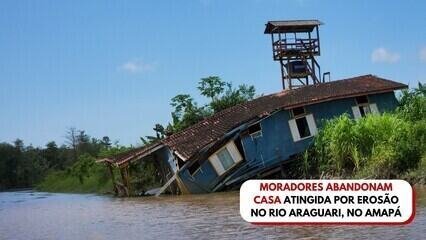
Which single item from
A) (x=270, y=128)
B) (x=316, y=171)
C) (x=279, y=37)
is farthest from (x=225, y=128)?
(x=279, y=37)

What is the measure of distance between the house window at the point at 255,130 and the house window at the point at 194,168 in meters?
2.57

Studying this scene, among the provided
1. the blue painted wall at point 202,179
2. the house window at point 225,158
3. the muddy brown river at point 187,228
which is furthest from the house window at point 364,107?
the muddy brown river at point 187,228

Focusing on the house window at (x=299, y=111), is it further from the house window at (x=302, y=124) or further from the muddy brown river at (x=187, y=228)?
the muddy brown river at (x=187, y=228)

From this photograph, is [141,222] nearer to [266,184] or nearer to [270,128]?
[266,184]

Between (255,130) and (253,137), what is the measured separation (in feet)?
1.17

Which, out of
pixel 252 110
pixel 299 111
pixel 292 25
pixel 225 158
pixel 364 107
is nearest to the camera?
pixel 225 158

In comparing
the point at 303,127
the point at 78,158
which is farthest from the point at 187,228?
the point at 78,158

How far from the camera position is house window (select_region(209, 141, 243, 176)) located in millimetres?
22969

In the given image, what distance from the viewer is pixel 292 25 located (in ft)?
110

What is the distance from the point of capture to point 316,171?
21906mm
